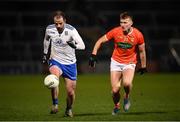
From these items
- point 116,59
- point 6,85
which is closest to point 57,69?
point 116,59

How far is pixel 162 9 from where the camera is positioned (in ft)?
128

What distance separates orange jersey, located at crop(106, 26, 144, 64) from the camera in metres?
15.7

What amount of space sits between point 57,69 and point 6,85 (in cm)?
1157

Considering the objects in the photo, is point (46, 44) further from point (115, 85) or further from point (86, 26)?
point (86, 26)

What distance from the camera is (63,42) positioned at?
1536 cm

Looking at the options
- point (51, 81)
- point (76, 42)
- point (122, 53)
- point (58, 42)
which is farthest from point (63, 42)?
point (122, 53)

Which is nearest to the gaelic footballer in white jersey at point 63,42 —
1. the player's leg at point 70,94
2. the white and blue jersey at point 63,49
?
the white and blue jersey at point 63,49

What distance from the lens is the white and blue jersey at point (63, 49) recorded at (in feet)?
50.2

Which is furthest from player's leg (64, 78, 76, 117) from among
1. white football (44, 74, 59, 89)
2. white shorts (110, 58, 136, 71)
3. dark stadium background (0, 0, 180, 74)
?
dark stadium background (0, 0, 180, 74)

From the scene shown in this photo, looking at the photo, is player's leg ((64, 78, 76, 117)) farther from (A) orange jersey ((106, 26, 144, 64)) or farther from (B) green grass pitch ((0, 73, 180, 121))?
(A) orange jersey ((106, 26, 144, 64))

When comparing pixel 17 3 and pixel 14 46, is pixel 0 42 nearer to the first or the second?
pixel 14 46

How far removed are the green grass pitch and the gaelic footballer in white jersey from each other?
1307mm

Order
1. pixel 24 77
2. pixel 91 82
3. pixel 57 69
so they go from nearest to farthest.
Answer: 1. pixel 57 69
2. pixel 91 82
3. pixel 24 77

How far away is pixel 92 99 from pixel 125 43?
16.5 feet
